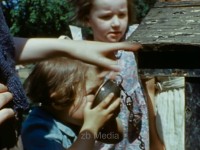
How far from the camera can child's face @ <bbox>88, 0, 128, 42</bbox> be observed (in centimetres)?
221

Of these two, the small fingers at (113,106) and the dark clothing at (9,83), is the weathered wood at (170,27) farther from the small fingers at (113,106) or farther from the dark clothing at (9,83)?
the small fingers at (113,106)

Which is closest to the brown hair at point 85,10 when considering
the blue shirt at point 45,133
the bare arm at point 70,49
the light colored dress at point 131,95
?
the light colored dress at point 131,95

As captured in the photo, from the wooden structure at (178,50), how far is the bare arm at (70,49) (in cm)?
5

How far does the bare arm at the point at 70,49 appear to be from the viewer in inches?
49.3

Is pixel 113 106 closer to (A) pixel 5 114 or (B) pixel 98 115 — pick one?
(B) pixel 98 115

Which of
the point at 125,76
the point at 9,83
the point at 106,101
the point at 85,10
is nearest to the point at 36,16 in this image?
the point at 85,10

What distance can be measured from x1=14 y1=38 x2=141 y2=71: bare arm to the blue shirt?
2.00ft

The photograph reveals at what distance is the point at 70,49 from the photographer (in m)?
1.28

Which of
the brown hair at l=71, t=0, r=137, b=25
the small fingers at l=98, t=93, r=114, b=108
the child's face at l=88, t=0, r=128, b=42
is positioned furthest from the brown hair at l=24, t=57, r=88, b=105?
the brown hair at l=71, t=0, r=137, b=25

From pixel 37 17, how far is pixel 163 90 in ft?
19.4

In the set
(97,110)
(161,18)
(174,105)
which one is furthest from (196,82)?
(174,105)

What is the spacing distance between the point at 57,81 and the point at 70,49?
70cm

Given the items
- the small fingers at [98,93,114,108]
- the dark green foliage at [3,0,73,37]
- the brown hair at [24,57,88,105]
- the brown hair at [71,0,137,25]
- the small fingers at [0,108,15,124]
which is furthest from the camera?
the dark green foliage at [3,0,73,37]

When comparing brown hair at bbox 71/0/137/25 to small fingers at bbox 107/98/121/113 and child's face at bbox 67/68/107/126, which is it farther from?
small fingers at bbox 107/98/121/113
